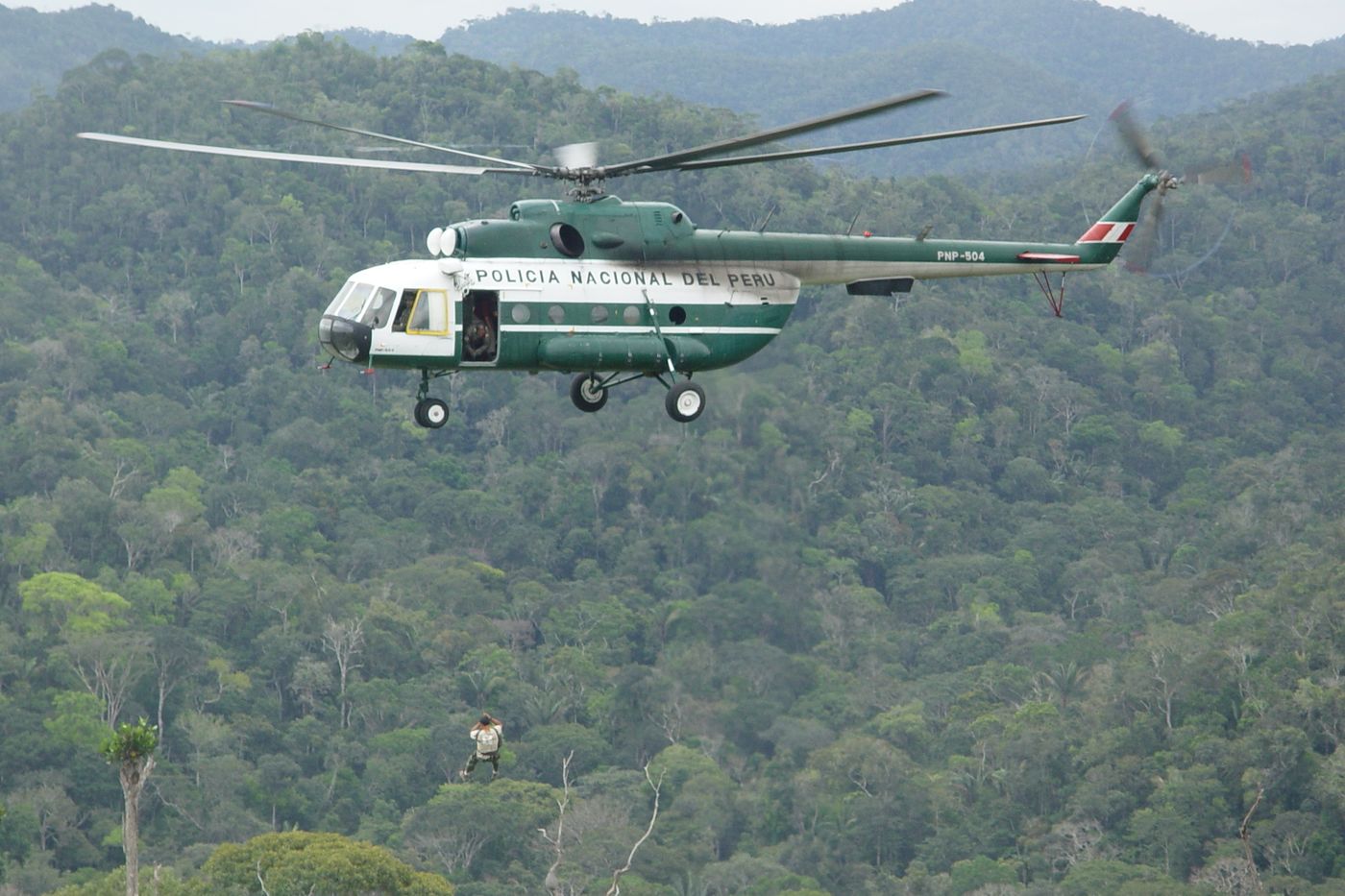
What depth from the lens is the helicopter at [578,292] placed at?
21.8 m

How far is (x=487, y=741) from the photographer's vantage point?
71.3 feet

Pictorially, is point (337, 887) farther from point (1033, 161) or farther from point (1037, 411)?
point (1033, 161)

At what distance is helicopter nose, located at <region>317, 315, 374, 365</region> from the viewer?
21.7 metres

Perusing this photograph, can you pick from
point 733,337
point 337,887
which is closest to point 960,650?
point 337,887

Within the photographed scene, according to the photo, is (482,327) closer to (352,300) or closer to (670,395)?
(352,300)

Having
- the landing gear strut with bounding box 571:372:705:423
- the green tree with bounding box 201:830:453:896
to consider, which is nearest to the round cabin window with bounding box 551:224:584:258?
the landing gear strut with bounding box 571:372:705:423

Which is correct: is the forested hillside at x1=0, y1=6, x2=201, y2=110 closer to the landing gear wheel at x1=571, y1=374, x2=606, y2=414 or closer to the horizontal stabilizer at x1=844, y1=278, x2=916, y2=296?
the horizontal stabilizer at x1=844, y1=278, x2=916, y2=296

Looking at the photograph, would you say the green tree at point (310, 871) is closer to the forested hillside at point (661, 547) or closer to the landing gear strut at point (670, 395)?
the forested hillside at point (661, 547)

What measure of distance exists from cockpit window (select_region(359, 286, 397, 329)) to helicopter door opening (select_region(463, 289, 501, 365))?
84cm

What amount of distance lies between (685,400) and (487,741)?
171 inches

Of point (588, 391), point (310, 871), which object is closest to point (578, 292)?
point (588, 391)

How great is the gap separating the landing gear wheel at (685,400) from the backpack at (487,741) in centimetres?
401

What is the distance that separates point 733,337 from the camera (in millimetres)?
23422

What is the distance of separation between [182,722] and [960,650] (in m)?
28.4
